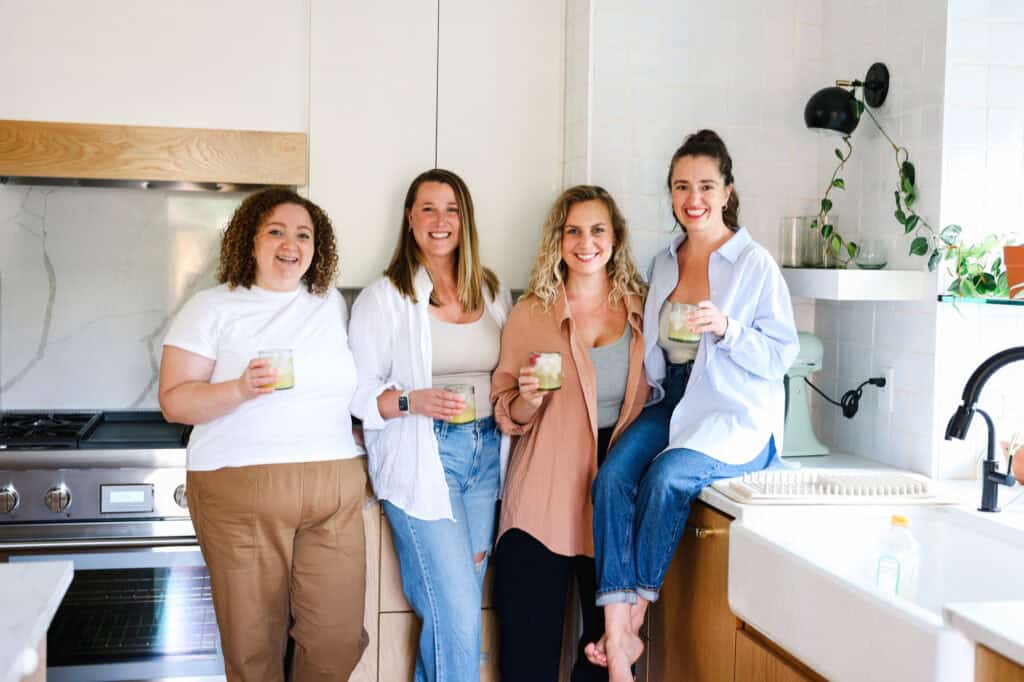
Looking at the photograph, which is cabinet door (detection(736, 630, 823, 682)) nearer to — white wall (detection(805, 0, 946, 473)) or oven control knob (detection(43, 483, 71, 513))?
white wall (detection(805, 0, 946, 473))

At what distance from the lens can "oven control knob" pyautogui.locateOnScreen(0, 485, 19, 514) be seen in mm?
2541

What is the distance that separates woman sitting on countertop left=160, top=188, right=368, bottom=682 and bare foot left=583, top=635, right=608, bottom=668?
1.92ft

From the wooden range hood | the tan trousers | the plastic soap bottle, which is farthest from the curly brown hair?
the plastic soap bottle

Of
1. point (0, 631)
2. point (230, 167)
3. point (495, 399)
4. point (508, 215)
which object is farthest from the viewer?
point (508, 215)

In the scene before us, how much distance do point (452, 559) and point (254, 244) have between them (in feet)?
3.04

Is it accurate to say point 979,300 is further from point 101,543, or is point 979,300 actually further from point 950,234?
point 101,543

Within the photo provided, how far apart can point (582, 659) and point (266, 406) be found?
3.31 ft

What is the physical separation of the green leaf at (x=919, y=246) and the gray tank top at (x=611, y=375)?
0.74m

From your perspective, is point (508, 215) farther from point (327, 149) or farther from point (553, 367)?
point (553, 367)

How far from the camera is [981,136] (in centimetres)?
239

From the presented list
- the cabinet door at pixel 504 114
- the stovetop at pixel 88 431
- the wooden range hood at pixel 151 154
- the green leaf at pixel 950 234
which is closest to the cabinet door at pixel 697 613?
the green leaf at pixel 950 234

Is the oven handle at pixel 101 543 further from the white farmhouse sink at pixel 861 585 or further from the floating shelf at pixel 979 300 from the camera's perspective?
the floating shelf at pixel 979 300

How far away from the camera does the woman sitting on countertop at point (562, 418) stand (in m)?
2.43

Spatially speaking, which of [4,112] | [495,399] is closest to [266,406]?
[495,399]
